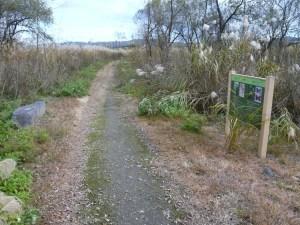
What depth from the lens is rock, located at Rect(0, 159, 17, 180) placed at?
4055 mm

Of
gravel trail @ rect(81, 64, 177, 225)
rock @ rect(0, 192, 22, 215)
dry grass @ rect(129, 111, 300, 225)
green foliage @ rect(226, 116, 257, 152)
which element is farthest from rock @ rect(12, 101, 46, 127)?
green foliage @ rect(226, 116, 257, 152)

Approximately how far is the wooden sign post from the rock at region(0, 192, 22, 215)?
12.3ft

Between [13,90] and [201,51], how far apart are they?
495 cm

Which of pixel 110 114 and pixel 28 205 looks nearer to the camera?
pixel 28 205

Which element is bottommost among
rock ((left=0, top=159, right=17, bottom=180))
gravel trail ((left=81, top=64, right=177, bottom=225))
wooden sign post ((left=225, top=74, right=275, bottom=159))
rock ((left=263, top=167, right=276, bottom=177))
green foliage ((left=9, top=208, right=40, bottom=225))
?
rock ((left=263, top=167, right=276, bottom=177))

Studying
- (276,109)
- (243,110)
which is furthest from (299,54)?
(243,110)

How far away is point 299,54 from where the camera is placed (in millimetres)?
8930

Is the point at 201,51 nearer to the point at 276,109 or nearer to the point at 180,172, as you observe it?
the point at 276,109

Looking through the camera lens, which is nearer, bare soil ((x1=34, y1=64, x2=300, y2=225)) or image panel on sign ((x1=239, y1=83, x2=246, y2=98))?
bare soil ((x1=34, y1=64, x2=300, y2=225))

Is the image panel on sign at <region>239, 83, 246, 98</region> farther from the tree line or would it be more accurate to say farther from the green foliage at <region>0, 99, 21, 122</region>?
the tree line

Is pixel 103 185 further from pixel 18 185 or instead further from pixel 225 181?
pixel 225 181

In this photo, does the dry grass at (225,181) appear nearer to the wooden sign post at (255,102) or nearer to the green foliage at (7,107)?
the wooden sign post at (255,102)

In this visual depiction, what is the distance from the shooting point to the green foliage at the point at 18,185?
3.82 m

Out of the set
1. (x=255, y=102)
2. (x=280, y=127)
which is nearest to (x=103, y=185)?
(x=255, y=102)
